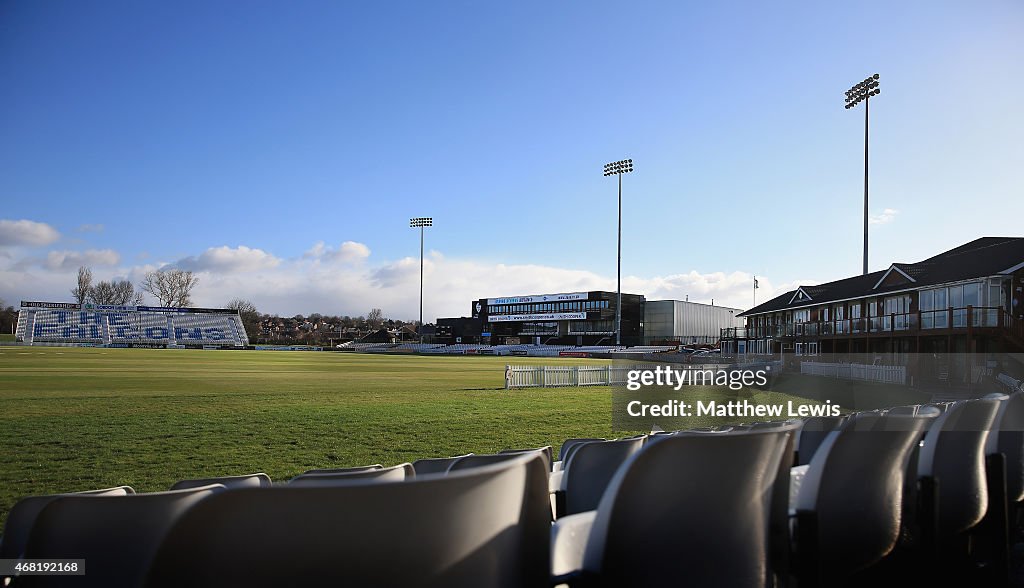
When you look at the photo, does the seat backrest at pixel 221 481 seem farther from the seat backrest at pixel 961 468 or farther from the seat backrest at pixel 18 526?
the seat backrest at pixel 961 468

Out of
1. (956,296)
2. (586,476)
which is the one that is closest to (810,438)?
(586,476)

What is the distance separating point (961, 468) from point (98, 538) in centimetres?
317

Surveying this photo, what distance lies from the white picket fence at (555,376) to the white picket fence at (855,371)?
1147cm

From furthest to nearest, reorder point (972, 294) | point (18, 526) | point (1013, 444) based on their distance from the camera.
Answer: point (972, 294) → point (1013, 444) → point (18, 526)

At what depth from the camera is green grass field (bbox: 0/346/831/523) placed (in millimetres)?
7805

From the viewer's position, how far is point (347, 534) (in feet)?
3.64

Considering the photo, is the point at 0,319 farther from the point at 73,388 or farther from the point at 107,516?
→ the point at 107,516

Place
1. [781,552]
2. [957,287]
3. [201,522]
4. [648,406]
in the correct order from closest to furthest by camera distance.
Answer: [201,522] → [781,552] → [648,406] → [957,287]

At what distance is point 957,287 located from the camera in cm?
2731

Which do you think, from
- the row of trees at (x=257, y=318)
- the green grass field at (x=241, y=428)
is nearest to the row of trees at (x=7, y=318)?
the row of trees at (x=257, y=318)

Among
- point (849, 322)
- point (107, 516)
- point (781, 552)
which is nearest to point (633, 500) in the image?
point (781, 552)

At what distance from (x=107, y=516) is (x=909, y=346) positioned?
33.0m

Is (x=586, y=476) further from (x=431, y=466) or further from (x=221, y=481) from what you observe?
(x=221, y=481)

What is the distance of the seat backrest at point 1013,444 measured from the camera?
3320mm
